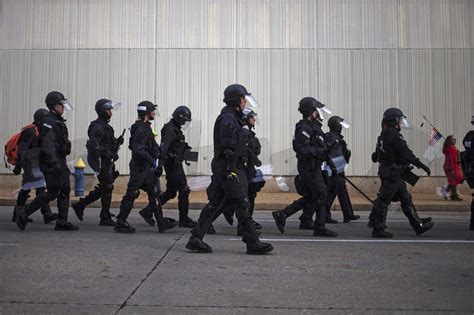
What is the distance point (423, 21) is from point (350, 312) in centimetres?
1485

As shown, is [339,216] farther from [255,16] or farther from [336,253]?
[255,16]

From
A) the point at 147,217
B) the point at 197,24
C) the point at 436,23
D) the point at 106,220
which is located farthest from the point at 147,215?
the point at 436,23

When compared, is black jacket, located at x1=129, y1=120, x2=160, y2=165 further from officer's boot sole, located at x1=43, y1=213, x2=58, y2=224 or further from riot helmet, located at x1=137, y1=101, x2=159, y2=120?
officer's boot sole, located at x1=43, y1=213, x2=58, y2=224

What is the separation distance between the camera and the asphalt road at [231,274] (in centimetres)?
490

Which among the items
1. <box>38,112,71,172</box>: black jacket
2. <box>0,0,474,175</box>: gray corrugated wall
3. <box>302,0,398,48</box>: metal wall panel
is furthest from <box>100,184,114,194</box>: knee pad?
<box>302,0,398,48</box>: metal wall panel

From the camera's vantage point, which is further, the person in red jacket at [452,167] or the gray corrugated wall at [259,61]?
the gray corrugated wall at [259,61]

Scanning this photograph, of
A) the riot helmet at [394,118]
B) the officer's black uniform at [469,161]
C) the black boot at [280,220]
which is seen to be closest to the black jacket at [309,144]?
the black boot at [280,220]

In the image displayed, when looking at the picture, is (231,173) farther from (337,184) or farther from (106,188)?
(337,184)

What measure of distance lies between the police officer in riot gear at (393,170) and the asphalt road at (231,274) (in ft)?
1.08

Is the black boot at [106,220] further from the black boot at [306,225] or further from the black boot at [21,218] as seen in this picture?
the black boot at [306,225]

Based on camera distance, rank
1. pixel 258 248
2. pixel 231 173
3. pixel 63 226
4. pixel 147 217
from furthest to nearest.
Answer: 1. pixel 147 217
2. pixel 63 226
3. pixel 258 248
4. pixel 231 173

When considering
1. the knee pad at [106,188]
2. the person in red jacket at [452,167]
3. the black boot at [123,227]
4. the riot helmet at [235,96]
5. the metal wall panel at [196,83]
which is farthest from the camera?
the metal wall panel at [196,83]

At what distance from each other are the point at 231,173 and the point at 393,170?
2869 mm

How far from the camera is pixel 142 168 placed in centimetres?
898
